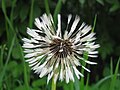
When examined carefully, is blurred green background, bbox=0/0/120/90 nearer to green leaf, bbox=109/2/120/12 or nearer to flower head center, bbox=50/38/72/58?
green leaf, bbox=109/2/120/12

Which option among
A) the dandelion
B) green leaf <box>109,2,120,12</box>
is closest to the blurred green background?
green leaf <box>109,2,120,12</box>

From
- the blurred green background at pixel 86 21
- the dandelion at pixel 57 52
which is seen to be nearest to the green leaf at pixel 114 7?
the blurred green background at pixel 86 21

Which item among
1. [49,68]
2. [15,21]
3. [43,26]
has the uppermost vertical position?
[15,21]

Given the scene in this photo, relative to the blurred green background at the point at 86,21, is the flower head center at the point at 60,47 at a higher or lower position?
lower

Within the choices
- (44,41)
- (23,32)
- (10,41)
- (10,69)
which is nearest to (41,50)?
(44,41)

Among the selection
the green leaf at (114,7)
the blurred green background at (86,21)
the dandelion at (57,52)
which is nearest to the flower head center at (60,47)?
the dandelion at (57,52)

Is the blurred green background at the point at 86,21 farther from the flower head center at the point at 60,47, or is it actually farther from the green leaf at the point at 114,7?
the flower head center at the point at 60,47

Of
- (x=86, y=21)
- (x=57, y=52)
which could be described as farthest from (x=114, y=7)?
(x=57, y=52)

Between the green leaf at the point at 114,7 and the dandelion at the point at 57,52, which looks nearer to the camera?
the dandelion at the point at 57,52

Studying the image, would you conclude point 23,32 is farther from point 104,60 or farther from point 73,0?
point 104,60
